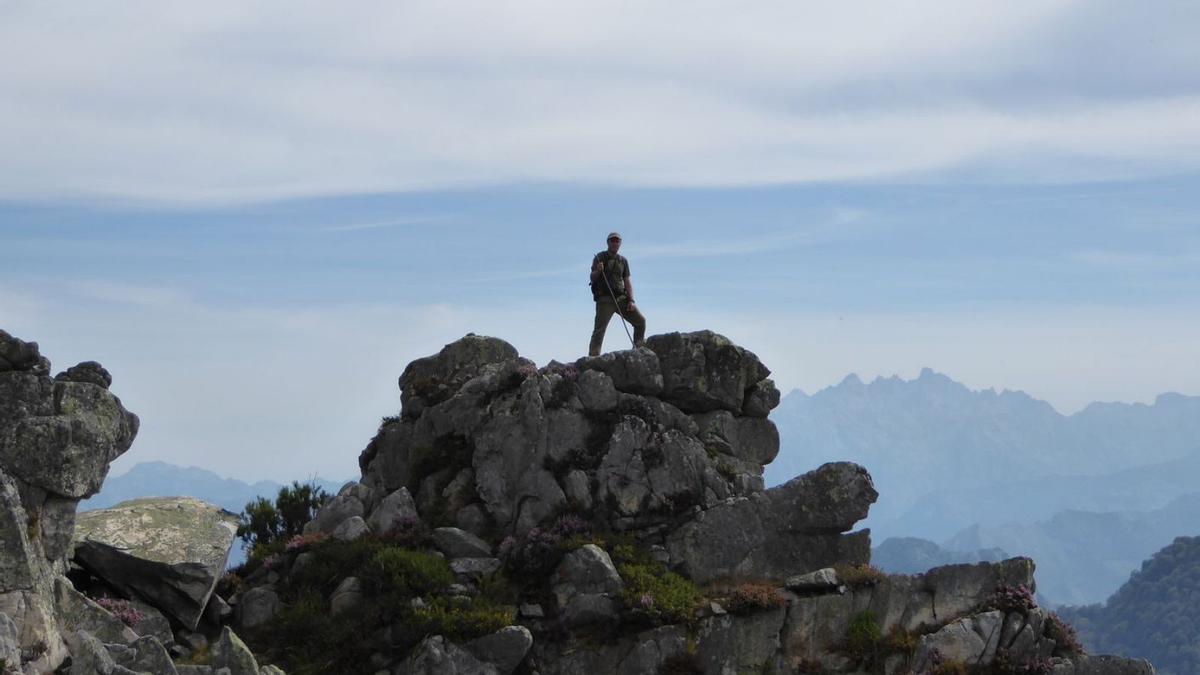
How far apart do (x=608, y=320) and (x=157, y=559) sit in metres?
17.7

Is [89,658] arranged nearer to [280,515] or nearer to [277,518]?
[277,518]

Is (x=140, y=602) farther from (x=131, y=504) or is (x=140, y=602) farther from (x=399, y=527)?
(x=399, y=527)

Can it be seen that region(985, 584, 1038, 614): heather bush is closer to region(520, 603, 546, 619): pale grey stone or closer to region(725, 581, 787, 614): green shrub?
region(725, 581, 787, 614): green shrub

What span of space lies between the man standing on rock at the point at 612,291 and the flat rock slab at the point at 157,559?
602 inches

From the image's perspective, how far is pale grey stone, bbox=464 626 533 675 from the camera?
35281 millimetres

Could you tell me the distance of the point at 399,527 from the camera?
40375 millimetres

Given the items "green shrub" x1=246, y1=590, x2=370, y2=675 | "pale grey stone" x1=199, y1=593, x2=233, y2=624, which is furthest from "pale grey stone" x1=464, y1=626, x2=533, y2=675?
"pale grey stone" x1=199, y1=593, x2=233, y2=624

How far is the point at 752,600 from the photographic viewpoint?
121ft

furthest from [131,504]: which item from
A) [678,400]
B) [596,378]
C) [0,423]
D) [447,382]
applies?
[678,400]

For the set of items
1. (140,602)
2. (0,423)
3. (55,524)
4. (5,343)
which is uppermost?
(5,343)

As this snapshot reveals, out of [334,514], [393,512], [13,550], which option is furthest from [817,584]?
[13,550]

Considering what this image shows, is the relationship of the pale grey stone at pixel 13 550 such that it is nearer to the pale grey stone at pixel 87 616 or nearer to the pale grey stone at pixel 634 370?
the pale grey stone at pixel 87 616

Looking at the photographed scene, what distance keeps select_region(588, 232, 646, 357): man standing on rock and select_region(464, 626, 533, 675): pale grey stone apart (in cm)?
1267

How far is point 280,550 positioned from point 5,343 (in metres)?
11.1
